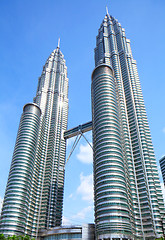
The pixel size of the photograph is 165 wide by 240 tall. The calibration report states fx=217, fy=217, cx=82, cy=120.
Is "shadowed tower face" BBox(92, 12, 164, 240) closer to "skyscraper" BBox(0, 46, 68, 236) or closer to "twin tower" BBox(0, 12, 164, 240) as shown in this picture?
"twin tower" BBox(0, 12, 164, 240)

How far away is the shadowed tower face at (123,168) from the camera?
103 metres

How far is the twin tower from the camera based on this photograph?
357 ft

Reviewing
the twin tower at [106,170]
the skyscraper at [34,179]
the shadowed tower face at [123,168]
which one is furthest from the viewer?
the skyscraper at [34,179]

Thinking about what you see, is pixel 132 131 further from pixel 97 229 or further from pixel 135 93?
pixel 97 229

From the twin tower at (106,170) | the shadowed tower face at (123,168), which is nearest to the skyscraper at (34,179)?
the twin tower at (106,170)

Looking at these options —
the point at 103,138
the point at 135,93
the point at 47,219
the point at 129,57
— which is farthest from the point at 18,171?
the point at 129,57

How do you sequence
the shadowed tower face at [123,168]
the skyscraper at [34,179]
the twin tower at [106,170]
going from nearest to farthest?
the shadowed tower face at [123,168], the twin tower at [106,170], the skyscraper at [34,179]

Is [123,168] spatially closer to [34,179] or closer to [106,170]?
[106,170]

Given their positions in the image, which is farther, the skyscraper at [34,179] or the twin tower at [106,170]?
the skyscraper at [34,179]

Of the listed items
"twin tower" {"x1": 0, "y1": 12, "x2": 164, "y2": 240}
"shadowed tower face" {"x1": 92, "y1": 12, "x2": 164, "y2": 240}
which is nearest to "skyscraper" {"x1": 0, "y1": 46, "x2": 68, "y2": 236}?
"twin tower" {"x1": 0, "y1": 12, "x2": 164, "y2": 240}

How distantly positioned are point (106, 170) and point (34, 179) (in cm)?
6691

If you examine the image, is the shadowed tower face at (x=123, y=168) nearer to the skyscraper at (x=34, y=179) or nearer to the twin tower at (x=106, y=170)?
the twin tower at (x=106, y=170)

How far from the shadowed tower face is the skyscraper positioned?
159ft

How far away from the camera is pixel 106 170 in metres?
115
